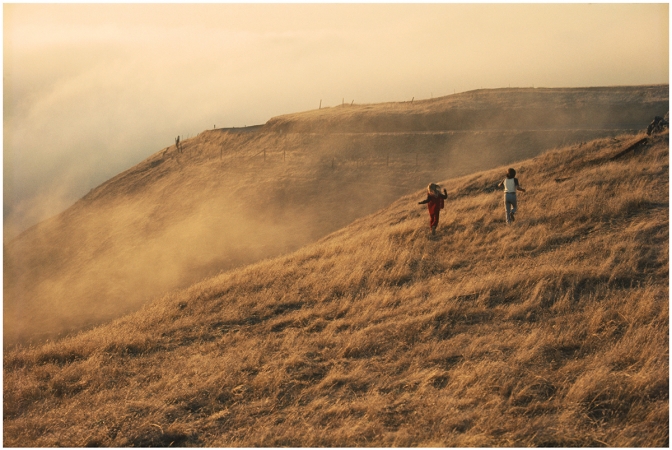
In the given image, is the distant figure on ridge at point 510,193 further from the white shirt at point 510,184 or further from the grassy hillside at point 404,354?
the grassy hillside at point 404,354

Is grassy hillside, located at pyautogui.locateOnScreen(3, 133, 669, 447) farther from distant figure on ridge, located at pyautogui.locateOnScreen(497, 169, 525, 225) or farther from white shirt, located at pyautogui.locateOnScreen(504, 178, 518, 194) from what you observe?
white shirt, located at pyautogui.locateOnScreen(504, 178, 518, 194)

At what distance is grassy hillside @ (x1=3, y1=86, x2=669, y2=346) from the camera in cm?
2666

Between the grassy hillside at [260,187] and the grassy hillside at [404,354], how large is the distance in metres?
10.8

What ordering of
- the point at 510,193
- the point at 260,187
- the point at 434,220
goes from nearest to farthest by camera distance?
the point at 510,193 < the point at 434,220 < the point at 260,187

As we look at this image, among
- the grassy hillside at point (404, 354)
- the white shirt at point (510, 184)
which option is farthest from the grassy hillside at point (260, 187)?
the white shirt at point (510, 184)

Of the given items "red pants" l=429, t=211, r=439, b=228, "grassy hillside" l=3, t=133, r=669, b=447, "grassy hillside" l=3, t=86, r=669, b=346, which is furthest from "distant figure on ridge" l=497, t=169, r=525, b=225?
"grassy hillside" l=3, t=86, r=669, b=346

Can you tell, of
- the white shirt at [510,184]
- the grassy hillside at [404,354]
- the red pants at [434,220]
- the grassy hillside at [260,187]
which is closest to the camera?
the grassy hillside at [404,354]

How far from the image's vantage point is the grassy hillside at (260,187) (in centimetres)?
2666

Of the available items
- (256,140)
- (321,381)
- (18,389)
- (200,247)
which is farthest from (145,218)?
(321,381)

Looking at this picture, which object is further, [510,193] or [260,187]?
[260,187]

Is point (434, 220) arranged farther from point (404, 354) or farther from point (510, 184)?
point (404, 354)

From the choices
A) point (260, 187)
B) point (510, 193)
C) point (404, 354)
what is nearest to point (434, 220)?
point (510, 193)

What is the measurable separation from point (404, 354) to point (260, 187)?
97.9ft

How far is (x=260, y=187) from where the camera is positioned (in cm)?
3756
